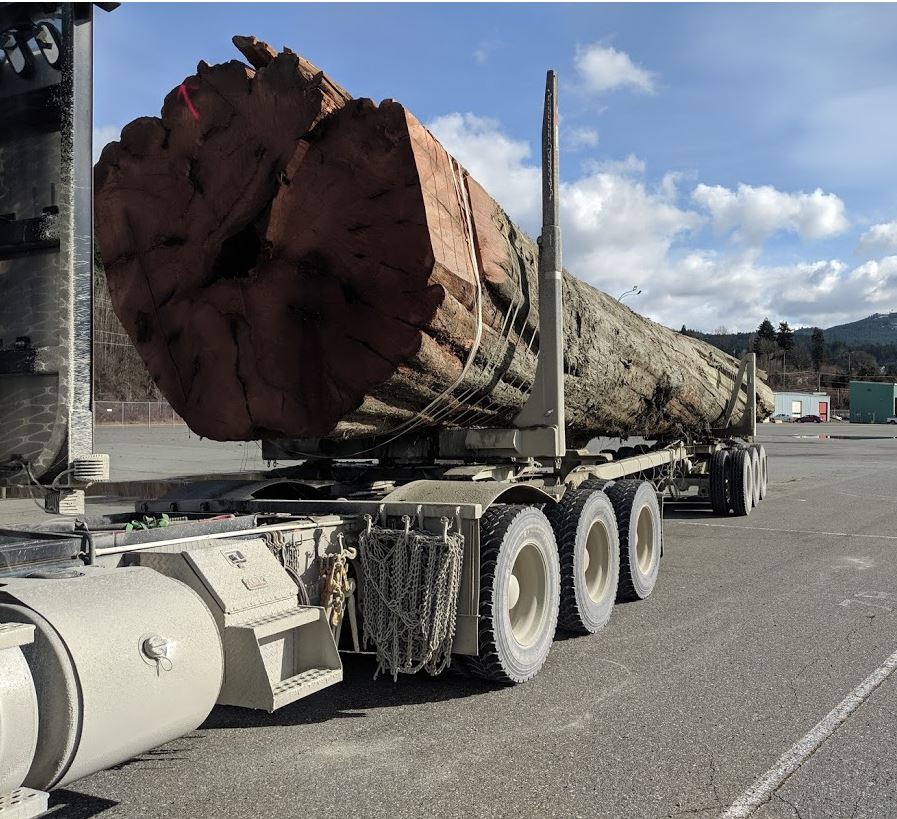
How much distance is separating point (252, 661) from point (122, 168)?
9.59 feet

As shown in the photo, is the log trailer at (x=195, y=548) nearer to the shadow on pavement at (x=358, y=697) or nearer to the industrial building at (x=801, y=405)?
the shadow on pavement at (x=358, y=697)

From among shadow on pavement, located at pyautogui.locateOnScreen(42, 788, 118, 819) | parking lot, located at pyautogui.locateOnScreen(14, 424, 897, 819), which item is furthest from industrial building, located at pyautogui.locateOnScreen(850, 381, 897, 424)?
shadow on pavement, located at pyautogui.locateOnScreen(42, 788, 118, 819)

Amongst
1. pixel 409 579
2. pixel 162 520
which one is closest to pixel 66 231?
pixel 162 520

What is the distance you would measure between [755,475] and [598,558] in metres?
8.44

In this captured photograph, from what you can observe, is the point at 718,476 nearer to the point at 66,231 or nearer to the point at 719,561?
the point at 719,561

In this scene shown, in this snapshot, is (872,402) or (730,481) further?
(872,402)

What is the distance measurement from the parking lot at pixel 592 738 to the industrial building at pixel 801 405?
9610 centimetres

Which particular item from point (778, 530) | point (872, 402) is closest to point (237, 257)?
point (778, 530)

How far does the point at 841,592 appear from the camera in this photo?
7312mm

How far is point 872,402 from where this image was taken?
4026 inches

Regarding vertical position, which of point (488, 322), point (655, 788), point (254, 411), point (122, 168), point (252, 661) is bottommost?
point (655, 788)

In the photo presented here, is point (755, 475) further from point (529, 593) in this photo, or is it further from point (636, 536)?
point (529, 593)

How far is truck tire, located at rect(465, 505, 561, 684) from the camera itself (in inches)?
181

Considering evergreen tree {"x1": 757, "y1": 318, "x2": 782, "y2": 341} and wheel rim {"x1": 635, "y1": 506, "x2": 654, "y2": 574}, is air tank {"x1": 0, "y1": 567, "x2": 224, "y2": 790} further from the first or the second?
evergreen tree {"x1": 757, "y1": 318, "x2": 782, "y2": 341}
